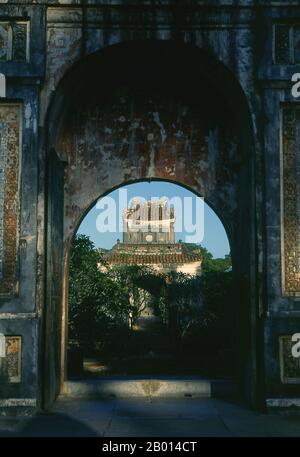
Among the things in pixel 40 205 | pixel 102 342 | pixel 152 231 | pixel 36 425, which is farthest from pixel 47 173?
pixel 152 231

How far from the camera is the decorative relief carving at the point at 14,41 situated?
7016 millimetres

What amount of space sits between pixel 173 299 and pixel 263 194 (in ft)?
37.1

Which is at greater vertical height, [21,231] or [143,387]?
[21,231]

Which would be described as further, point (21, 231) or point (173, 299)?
point (173, 299)

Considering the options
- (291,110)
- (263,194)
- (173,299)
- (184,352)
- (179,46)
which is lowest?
(184,352)

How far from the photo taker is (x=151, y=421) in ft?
20.2

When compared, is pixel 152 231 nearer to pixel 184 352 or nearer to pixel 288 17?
pixel 184 352

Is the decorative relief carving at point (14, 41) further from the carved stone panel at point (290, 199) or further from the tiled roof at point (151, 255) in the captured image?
the tiled roof at point (151, 255)

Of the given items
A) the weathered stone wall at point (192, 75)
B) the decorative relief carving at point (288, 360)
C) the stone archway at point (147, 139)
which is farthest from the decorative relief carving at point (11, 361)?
the decorative relief carving at point (288, 360)

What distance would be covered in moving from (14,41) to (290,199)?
12.0ft

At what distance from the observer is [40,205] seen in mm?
6918

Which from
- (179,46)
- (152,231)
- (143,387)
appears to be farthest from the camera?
(152,231)

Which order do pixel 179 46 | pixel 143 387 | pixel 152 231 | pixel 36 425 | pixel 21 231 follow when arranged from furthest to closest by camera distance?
pixel 152 231
pixel 143 387
pixel 179 46
pixel 21 231
pixel 36 425

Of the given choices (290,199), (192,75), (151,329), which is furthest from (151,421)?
(151,329)
